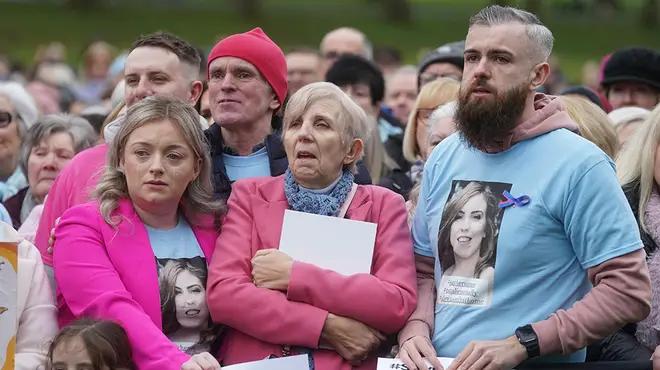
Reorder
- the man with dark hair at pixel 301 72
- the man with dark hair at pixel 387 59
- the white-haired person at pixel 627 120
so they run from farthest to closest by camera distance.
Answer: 1. the man with dark hair at pixel 387 59
2. the man with dark hair at pixel 301 72
3. the white-haired person at pixel 627 120

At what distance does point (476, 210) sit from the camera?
16.8 feet

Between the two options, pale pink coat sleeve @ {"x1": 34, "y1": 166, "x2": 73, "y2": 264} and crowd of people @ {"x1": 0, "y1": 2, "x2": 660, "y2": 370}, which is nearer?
crowd of people @ {"x1": 0, "y1": 2, "x2": 660, "y2": 370}

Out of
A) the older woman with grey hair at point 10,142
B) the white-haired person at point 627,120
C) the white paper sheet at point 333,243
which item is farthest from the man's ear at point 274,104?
the older woman with grey hair at point 10,142

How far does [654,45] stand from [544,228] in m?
33.3

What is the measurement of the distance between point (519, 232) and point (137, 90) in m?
2.30

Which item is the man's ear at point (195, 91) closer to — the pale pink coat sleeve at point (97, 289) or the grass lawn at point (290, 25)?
the pale pink coat sleeve at point (97, 289)

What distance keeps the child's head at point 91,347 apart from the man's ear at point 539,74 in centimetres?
201

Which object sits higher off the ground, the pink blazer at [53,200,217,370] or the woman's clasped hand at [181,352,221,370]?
the pink blazer at [53,200,217,370]

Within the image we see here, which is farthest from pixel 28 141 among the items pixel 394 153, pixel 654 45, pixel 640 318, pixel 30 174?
pixel 654 45

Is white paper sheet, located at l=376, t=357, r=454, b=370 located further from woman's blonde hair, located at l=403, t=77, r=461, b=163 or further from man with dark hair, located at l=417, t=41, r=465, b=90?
man with dark hair, located at l=417, t=41, r=465, b=90

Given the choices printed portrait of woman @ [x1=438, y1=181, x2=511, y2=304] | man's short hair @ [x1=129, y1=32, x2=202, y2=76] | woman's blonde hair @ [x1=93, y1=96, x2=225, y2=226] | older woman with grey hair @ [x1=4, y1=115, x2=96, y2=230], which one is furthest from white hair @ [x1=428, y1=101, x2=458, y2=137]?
older woman with grey hair @ [x1=4, y1=115, x2=96, y2=230]

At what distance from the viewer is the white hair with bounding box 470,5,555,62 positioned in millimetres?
5156

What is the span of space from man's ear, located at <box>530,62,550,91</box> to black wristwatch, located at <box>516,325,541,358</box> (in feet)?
3.40

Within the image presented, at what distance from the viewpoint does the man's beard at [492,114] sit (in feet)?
16.8
